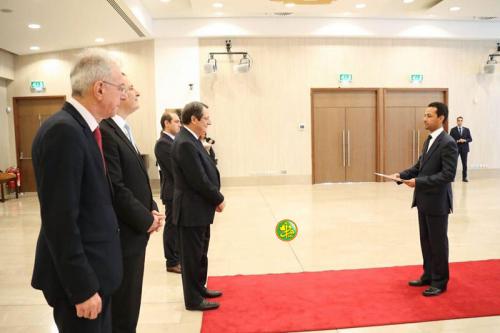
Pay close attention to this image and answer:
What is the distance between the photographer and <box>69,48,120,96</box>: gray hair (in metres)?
1.62

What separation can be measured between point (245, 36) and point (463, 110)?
650 cm

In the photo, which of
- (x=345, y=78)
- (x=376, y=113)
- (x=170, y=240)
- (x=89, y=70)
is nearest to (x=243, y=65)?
(x=345, y=78)

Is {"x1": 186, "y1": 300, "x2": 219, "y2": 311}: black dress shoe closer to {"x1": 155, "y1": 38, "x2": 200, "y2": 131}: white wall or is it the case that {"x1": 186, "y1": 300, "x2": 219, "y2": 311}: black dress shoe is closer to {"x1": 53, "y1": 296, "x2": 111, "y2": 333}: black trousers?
{"x1": 53, "y1": 296, "x2": 111, "y2": 333}: black trousers

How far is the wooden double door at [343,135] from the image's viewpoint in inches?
432

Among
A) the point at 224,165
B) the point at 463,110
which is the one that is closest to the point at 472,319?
the point at 224,165

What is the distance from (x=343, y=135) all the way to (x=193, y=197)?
338 inches

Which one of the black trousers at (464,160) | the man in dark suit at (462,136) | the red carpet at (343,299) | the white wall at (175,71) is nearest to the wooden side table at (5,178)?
the white wall at (175,71)

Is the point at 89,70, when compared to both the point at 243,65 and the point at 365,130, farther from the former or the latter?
the point at 365,130

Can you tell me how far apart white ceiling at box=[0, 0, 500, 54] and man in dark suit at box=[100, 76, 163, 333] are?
19.4 feet

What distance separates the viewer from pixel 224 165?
10.6 metres

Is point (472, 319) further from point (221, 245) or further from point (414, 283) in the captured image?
point (221, 245)

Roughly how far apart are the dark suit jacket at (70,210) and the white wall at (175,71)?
891cm

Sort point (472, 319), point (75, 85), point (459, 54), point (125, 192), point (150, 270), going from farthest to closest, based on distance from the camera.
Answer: point (459, 54) → point (150, 270) → point (472, 319) → point (125, 192) → point (75, 85)

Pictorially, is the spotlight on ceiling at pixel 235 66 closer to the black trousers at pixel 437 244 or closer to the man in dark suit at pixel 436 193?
the man in dark suit at pixel 436 193
